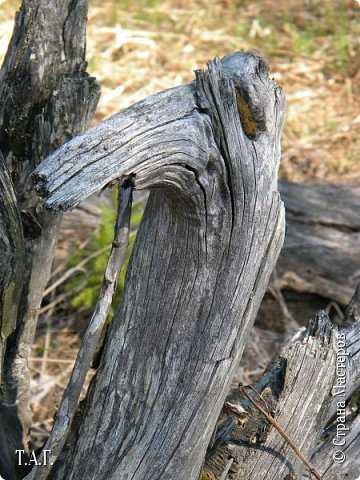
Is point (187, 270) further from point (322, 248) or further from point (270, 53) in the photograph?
point (270, 53)

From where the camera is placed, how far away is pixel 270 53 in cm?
716

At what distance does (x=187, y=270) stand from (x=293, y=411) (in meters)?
0.59

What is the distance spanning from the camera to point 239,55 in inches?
70.7

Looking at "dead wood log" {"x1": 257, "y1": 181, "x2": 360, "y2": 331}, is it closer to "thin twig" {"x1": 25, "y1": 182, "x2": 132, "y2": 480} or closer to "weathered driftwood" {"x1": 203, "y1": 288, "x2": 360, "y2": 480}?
"weathered driftwood" {"x1": 203, "y1": 288, "x2": 360, "y2": 480}

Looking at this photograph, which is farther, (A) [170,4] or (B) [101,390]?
(A) [170,4]

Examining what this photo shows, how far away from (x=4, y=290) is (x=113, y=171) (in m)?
0.64

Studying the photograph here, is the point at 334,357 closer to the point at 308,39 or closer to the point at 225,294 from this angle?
the point at 225,294

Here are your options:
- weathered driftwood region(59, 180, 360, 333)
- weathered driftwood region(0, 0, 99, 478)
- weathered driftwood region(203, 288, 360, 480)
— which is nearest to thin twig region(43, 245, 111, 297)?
weathered driftwood region(59, 180, 360, 333)

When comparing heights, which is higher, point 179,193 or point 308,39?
point 308,39

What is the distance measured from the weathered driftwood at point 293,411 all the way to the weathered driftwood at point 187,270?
0.16 meters

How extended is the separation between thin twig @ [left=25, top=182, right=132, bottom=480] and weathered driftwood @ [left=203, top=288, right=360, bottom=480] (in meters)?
0.53

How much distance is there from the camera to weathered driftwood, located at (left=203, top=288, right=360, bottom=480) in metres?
2.14

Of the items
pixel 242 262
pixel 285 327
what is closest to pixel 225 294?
pixel 242 262

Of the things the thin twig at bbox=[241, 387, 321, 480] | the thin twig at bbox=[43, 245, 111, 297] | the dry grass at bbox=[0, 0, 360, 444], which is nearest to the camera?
the thin twig at bbox=[241, 387, 321, 480]
